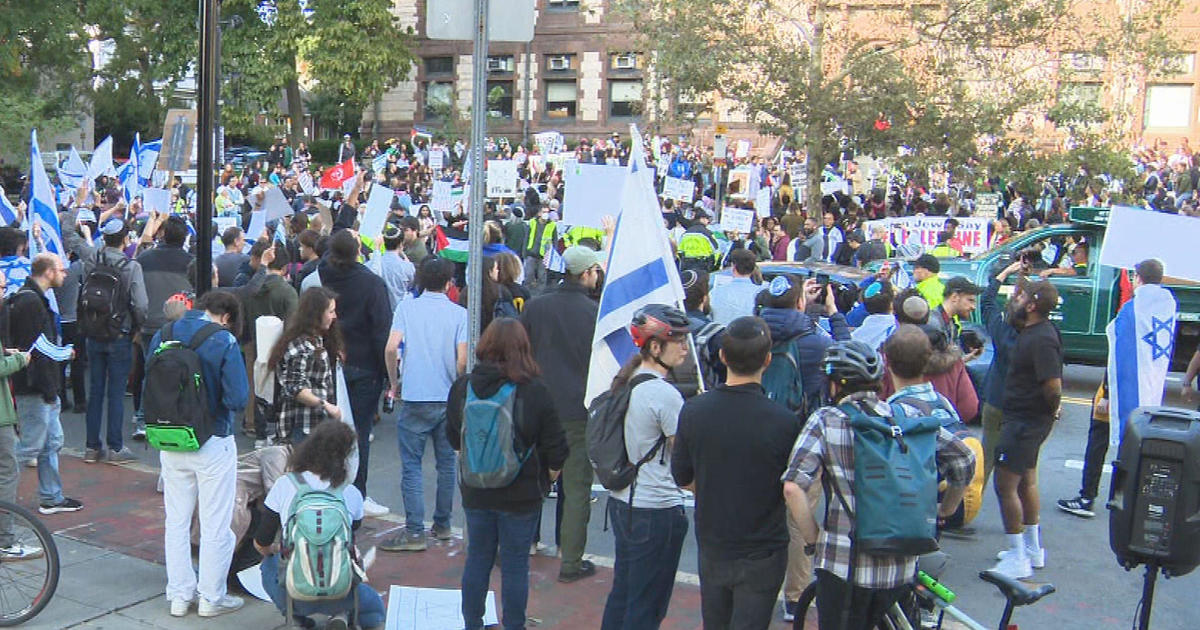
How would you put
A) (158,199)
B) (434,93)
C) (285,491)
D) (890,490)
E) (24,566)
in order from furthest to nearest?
(434,93)
(158,199)
(24,566)
(285,491)
(890,490)

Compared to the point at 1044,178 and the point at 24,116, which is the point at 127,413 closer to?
the point at 1044,178

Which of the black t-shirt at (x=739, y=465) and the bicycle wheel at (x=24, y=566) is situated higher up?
the black t-shirt at (x=739, y=465)

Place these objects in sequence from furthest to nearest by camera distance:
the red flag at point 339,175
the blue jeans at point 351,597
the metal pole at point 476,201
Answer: the red flag at point 339,175 < the metal pole at point 476,201 < the blue jeans at point 351,597

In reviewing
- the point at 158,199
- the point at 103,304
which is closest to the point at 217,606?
the point at 103,304

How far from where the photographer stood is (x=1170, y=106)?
33281 mm

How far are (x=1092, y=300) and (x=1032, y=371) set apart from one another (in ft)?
21.2

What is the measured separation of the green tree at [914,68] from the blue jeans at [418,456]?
40.2 ft

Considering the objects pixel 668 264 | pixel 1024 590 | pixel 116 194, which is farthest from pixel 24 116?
pixel 1024 590

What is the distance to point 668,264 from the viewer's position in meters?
5.60

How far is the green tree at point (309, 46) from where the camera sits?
1506 inches

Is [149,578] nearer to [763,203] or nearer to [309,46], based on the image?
[763,203]

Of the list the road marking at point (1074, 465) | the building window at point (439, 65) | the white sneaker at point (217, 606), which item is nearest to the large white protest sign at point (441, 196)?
the road marking at point (1074, 465)

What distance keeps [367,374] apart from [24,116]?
21993 millimetres

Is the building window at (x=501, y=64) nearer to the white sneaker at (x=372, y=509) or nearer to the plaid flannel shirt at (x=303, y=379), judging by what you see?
the white sneaker at (x=372, y=509)
